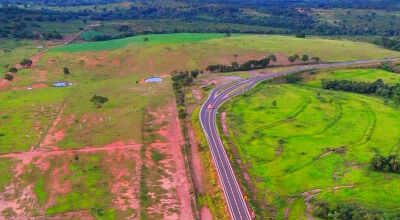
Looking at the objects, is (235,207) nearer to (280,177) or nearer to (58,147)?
(280,177)

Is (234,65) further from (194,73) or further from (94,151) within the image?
(94,151)

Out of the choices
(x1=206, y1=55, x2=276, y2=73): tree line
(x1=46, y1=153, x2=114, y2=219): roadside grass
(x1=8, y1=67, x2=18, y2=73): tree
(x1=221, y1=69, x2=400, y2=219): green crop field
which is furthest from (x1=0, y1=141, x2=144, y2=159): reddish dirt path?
(x1=206, y1=55, x2=276, y2=73): tree line

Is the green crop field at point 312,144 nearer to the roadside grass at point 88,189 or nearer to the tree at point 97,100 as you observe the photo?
the roadside grass at point 88,189

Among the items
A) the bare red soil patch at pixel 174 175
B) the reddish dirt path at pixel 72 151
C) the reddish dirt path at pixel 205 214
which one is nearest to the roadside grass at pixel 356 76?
the bare red soil patch at pixel 174 175

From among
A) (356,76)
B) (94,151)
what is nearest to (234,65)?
(356,76)

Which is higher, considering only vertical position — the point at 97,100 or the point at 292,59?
the point at 292,59

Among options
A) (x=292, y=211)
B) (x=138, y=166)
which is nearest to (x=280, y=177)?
(x=292, y=211)
